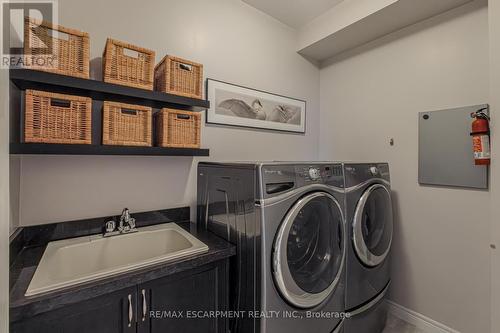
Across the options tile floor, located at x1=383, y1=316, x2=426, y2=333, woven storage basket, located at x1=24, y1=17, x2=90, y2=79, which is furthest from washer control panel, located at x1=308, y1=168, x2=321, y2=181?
tile floor, located at x1=383, y1=316, x2=426, y2=333

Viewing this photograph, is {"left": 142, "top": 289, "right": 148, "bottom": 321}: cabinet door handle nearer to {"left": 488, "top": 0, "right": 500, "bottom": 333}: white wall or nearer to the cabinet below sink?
the cabinet below sink

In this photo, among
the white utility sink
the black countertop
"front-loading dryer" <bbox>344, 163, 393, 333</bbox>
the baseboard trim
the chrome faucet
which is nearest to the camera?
the black countertop

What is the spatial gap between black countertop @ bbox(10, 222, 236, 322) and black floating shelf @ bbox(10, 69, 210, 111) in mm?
851

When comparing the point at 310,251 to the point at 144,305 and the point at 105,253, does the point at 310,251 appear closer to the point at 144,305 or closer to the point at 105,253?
the point at 144,305

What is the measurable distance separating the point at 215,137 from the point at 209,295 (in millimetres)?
1239

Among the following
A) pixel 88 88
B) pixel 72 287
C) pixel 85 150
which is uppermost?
pixel 88 88

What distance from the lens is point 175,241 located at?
1.56 meters

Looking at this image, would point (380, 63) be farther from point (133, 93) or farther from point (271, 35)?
point (133, 93)

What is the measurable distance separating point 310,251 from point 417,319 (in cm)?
145

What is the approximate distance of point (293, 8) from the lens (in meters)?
2.26

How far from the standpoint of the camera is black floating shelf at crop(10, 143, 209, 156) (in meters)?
1.07

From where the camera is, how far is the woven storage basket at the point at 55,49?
1.10m

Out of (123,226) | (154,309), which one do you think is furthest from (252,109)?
(154,309)

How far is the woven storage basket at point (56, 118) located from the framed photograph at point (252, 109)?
0.93m
